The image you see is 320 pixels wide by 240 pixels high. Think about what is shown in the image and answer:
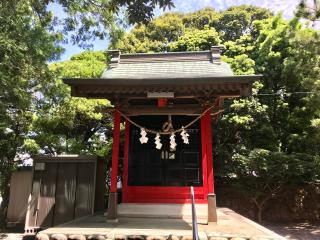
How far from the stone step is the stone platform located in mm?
578

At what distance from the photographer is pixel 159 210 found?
7.89 m

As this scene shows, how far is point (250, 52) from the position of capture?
17875 mm

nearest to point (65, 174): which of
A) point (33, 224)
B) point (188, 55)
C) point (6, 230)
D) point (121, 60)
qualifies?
point (33, 224)

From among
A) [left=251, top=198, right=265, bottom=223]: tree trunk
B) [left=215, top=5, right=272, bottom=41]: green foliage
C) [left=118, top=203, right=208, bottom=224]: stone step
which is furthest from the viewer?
[left=215, top=5, right=272, bottom=41]: green foliage

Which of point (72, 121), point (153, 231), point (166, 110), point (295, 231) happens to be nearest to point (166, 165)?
point (166, 110)

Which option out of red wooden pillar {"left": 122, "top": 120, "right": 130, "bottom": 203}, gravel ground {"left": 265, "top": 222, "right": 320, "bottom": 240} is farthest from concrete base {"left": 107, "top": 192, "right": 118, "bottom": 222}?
gravel ground {"left": 265, "top": 222, "right": 320, "bottom": 240}

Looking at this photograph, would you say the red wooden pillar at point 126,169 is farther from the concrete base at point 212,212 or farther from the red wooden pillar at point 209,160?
the concrete base at point 212,212

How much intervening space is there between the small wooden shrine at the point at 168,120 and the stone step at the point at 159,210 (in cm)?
11

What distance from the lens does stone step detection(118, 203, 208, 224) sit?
7727 mm

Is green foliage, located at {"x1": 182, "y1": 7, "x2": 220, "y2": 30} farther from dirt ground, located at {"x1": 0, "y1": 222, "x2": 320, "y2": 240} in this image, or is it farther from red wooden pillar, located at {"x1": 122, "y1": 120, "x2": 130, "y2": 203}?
red wooden pillar, located at {"x1": 122, "y1": 120, "x2": 130, "y2": 203}

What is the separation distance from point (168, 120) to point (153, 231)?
3008mm

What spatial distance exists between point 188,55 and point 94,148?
591 centimetres

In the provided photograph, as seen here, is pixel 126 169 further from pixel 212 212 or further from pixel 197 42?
pixel 197 42

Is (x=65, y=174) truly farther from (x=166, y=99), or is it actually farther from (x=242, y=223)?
(x=242, y=223)
